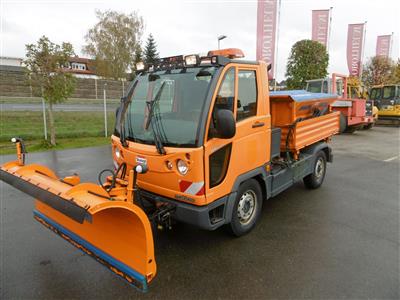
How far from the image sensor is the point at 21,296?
260 centimetres

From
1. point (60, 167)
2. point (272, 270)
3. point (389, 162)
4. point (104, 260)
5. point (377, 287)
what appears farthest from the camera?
point (389, 162)

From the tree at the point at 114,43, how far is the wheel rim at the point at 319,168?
3016 centimetres

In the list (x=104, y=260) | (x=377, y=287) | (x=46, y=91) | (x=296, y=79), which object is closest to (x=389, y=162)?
(x=377, y=287)

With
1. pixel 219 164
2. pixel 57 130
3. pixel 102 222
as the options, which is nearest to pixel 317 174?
pixel 219 164

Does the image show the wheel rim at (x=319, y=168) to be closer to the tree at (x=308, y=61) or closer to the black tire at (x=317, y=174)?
the black tire at (x=317, y=174)

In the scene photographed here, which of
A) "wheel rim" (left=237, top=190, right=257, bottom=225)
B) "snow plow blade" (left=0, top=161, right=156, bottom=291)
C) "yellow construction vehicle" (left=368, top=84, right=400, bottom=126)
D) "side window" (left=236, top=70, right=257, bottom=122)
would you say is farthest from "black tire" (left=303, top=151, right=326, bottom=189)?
"yellow construction vehicle" (left=368, top=84, right=400, bottom=126)

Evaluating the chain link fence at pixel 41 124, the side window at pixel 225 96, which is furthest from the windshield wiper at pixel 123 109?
the chain link fence at pixel 41 124

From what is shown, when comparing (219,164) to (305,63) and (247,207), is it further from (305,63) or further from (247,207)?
(305,63)

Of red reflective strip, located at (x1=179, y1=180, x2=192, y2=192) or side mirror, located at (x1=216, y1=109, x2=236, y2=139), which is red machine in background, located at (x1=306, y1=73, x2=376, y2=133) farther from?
red reflective strip, located at (x1=179, y1=180, x2=192, y2=192)

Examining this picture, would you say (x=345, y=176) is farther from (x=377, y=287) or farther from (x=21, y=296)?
(x=21, y=296)

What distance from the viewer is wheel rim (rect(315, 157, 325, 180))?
557 centimetres

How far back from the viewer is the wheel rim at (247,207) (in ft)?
11.8

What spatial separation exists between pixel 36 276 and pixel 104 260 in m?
0.92

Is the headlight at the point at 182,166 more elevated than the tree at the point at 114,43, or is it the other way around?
the tree at the point at 114,43
